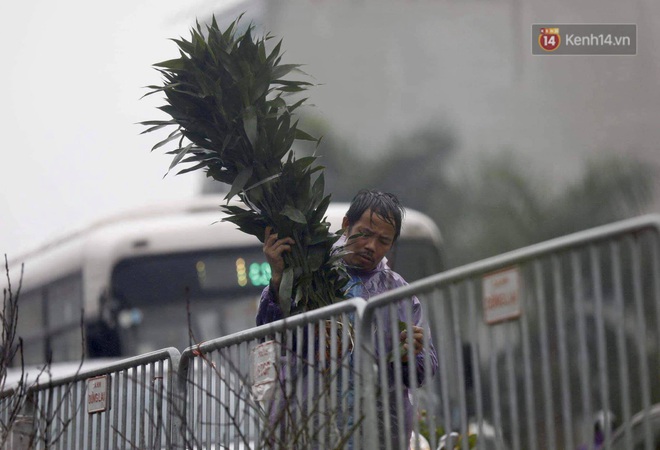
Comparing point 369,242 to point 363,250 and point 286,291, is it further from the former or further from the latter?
point 286,291

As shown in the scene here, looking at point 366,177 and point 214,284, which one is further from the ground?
point 366,177

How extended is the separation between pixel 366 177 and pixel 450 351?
35.1m

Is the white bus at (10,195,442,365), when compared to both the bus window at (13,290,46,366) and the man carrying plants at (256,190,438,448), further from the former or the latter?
the man carrying plants at (256,190,438,448)

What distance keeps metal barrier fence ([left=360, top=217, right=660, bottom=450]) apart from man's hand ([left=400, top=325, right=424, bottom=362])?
0.13 m

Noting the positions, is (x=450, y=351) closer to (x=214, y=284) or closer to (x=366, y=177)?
(x=214, y=284)

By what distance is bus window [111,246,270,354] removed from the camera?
13.2 metres

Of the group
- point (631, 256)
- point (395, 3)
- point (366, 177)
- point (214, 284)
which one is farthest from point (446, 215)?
point (631, 256)

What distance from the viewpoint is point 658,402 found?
3.08 metres

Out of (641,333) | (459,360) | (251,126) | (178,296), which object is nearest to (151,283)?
(178,296)

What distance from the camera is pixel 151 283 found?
13.3 m

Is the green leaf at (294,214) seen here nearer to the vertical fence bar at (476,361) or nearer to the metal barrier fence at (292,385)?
the metal barrier fence at (292,385)

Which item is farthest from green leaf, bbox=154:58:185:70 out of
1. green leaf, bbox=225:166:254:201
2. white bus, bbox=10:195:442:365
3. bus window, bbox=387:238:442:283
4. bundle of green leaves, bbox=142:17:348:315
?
bus window, bbox=387:238:442:283

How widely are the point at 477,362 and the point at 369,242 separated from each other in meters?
1.52

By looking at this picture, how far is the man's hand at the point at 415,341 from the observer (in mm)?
3990
